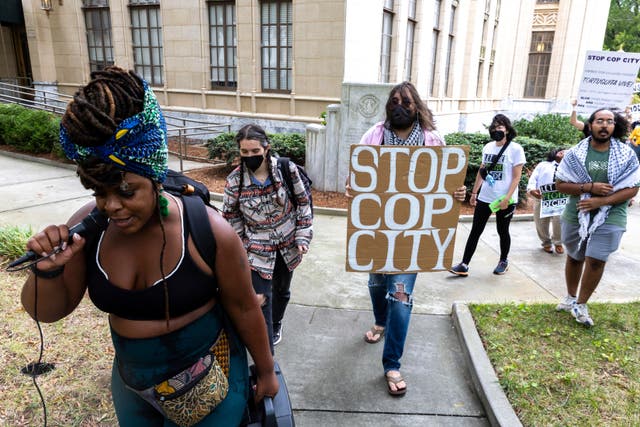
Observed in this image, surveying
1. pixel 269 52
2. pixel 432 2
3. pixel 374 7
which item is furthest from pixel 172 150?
pixel 432 2

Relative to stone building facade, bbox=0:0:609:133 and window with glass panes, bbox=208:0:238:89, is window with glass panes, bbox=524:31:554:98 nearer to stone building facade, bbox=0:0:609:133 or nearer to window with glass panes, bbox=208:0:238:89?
stone building facade, bbox=0:0:609:133

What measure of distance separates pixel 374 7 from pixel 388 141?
10.4m

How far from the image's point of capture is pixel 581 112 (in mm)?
6355

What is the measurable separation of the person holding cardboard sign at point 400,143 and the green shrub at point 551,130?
1297 cm

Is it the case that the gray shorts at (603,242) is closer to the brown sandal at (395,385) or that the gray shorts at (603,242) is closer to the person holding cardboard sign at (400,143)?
the person holding cardboard sign at (400,143)

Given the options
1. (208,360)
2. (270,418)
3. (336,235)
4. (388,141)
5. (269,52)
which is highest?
(269,52)

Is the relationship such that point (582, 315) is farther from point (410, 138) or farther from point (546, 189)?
point (410, 138)

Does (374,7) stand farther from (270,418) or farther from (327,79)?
(270,418)

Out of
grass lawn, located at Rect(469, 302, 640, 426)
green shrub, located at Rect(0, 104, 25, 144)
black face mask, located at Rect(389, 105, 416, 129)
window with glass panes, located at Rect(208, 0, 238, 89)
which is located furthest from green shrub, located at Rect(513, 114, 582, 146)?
green shrub, located at Rect(0, 104, 25, 144)

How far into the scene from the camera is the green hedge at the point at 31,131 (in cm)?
1127

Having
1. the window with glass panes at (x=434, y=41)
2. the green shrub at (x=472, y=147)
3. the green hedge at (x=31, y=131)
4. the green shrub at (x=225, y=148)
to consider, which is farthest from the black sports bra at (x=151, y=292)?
the window with glass panes at (x=434, y=41)

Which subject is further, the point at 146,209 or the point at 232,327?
the point at 232,327

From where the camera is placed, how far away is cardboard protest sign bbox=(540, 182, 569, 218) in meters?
5.88

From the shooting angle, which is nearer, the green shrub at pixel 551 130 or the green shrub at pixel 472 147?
the green shrub at pixel 472 147
